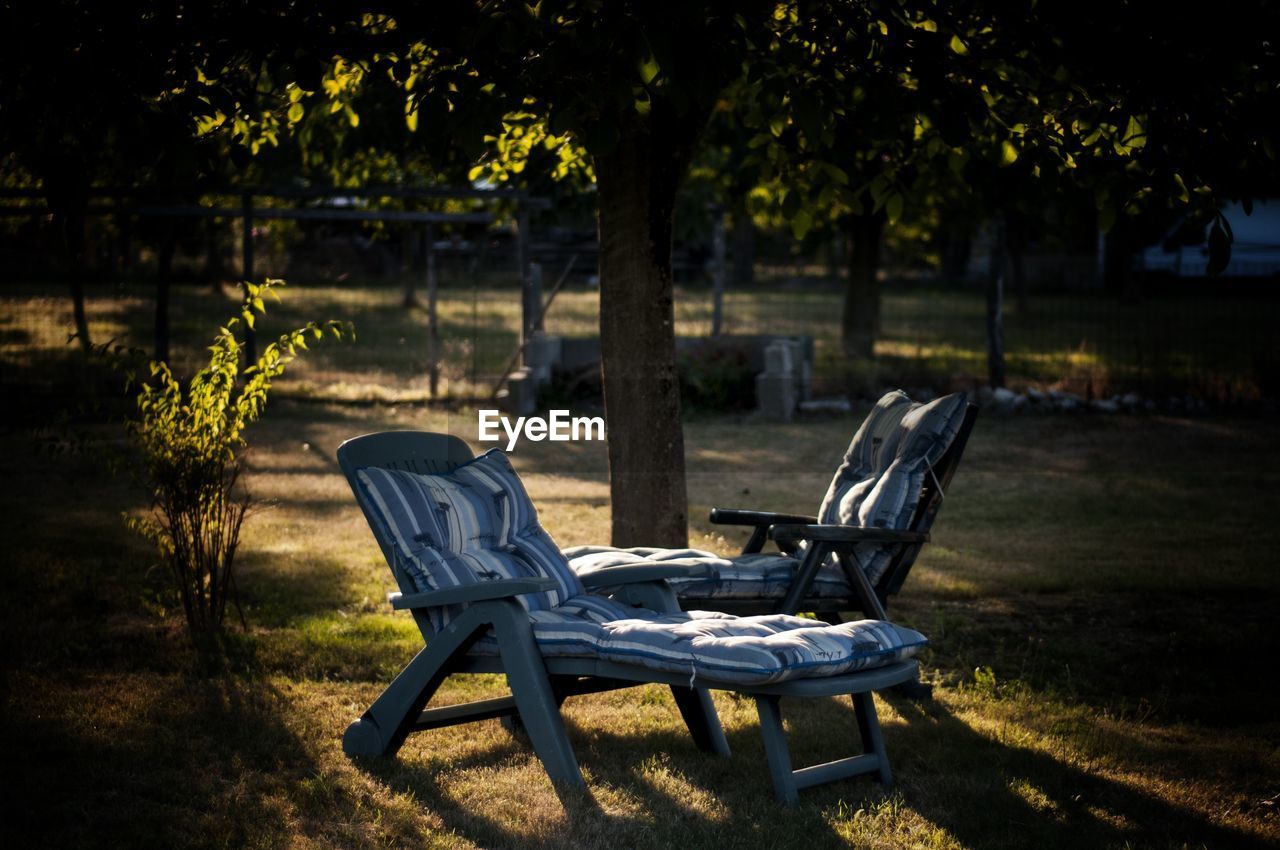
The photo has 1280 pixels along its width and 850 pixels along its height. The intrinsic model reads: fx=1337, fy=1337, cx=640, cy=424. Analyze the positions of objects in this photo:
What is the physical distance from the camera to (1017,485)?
407 inches

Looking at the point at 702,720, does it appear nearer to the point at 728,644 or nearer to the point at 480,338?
the point at 728,644

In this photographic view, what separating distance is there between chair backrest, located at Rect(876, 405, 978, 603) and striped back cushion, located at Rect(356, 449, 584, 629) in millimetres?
1387

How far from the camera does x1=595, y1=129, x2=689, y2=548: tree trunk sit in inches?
257

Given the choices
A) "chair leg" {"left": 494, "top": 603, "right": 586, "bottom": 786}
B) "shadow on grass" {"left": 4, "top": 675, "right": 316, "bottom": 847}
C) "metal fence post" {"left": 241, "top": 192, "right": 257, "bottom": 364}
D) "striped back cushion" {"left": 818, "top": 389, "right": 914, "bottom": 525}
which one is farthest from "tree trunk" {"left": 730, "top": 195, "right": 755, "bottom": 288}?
"chair leg" {"left": 494, "top": 603, "right": 586, "bottom": 786}

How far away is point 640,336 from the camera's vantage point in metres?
6.57

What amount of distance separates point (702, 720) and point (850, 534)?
1.00 meters

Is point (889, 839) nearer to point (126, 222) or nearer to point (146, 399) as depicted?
point (146, 399)

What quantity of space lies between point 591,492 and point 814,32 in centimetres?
526

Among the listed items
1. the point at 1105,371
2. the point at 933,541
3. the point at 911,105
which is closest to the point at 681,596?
the point at 911,105

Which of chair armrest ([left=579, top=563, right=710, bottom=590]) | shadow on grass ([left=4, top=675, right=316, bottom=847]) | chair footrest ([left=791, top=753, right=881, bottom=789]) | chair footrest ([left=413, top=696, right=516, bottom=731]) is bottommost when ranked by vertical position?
shadow on grass ([left=4, top=675, right=316, bottom=847])

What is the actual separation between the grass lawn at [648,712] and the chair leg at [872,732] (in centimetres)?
8

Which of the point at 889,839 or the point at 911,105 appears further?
the point at 911,105

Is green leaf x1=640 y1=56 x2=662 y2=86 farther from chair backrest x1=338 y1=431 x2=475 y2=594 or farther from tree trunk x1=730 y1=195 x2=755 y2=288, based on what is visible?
tree trunk x1=730 y1=195 x2=755 y2=288

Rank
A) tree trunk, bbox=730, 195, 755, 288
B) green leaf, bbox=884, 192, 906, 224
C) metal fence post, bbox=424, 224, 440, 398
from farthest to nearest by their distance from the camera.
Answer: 1. tree trunk, bbox=730, 195, 755, 288
2. metal fence post, bbox=424, 224, 440, 398
3. green leaf, bbox=884, 192, 906, 224
